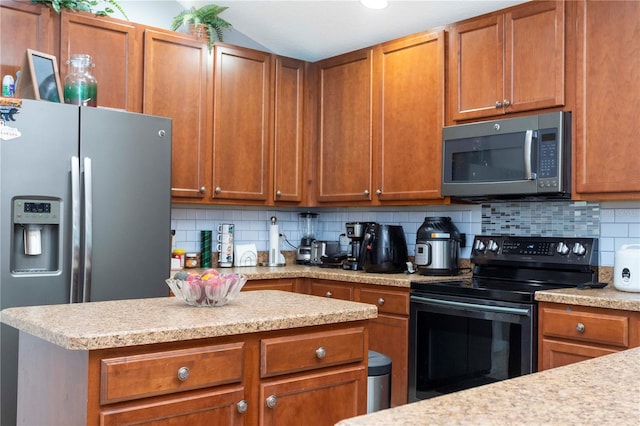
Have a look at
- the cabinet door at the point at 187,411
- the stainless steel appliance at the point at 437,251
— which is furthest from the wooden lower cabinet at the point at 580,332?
the cabinet door at the point at 187,411

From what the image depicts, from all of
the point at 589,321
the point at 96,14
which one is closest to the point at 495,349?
the point at 589,321

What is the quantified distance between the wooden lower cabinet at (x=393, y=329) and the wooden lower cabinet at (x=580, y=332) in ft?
2.63

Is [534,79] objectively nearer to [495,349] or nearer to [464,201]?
[464,201]

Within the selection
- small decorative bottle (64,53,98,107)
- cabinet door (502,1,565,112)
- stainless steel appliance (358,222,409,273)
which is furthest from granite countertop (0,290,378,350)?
cabinet door (502,1,565,112)

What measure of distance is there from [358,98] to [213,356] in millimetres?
2693

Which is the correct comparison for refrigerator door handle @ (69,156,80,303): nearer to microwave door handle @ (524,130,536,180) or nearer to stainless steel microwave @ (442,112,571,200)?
stainless steel microwave @ (442,112,571,200)

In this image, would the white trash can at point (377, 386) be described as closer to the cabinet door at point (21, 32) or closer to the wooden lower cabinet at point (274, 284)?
the wooden lower cabinet at point (274, 284)

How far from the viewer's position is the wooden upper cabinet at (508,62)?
3.10 m

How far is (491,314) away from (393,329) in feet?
2.18

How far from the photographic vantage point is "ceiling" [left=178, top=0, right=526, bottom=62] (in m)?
3.62

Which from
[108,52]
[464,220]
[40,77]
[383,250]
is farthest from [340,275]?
[40,77]

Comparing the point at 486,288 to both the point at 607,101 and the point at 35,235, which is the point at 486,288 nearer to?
the point at 607,101

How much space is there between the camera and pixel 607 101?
9.53ft

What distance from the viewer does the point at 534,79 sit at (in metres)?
3.16
